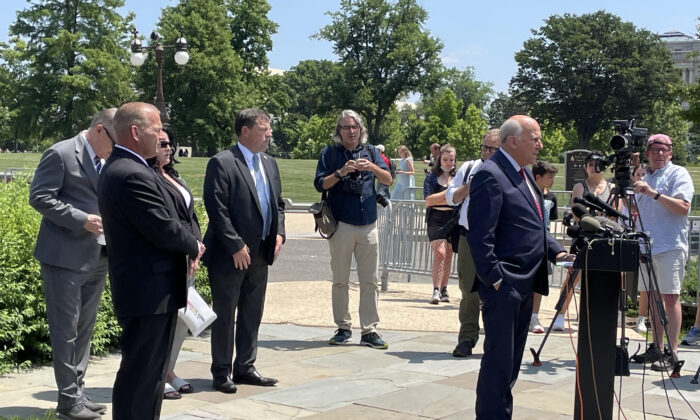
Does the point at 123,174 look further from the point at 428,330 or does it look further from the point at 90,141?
the point at 428,330

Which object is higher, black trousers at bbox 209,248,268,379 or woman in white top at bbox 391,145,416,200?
woman in white top at bbox 391,145,416,200

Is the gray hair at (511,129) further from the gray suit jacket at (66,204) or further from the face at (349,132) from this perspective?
the face at (349,132)

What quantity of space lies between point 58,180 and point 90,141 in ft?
1.08

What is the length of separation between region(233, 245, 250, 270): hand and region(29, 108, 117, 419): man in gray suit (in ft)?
3.43

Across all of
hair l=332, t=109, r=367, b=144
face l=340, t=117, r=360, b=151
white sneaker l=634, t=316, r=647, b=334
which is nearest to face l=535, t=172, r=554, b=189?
white sneaker l=634, t=316, r=647, b=334

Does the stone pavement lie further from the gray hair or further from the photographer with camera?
the gray hair

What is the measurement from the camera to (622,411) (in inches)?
Result: 237

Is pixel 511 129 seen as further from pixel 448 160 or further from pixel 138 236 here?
pixel 448 160

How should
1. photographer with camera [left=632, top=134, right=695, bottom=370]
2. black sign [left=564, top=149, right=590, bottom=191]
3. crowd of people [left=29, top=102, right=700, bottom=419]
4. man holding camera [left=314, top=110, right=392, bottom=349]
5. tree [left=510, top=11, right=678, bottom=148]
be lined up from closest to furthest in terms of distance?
1. crowd of people [left=29, top=102, right=700, bottom=419]
2. photographer with camera [left=632, top=134, right=695, bottom=370]
3. man holding camera [left=314, top=110, right=392, bottom=349]
4. black sign [left=564, top=149, right=590, bottom=191]
5. tree [left=510, top=11, right=678, bottom=148]

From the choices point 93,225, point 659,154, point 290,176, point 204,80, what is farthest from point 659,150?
point 204,80

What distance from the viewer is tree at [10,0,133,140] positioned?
185 ft

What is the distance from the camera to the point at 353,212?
8.12 m

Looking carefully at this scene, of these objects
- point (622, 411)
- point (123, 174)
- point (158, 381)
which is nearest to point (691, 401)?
point (622, 411)

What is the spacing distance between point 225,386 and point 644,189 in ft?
12.7
